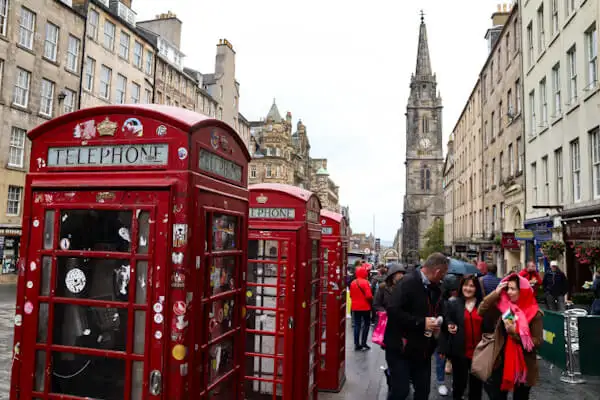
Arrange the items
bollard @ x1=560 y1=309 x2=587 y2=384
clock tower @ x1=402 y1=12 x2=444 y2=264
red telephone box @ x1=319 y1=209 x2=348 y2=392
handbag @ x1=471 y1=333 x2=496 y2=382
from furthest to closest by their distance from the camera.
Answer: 1. clock tower @ x1=402 y1=12 x2=444 y2=264
2. bollard @ x1=560 y1=309 x2=587 y2=384
3. red telephone box @ x1=319 y1=209 x2=348 y2=392
4. handbag @ x1=471 y1=333 x2=496 y2=382

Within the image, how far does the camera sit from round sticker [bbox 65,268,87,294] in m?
3.28

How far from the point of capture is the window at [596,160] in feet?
47.4

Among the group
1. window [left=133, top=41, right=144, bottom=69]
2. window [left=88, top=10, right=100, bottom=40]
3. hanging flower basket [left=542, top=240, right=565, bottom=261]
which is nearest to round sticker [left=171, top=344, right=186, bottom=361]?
hanging flower basket [left=542, top=240, right=565, bottom=261]

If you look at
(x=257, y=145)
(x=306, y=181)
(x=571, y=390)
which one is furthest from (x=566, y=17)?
(x=306, y=181)

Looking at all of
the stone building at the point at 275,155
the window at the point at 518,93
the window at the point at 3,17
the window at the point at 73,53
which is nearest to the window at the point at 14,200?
the window at the point at 3,17

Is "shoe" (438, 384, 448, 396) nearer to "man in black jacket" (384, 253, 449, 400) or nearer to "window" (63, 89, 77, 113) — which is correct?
"man in black jacket" (384, 253, 449, 400)

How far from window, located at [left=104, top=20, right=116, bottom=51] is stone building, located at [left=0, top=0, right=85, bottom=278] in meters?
2.86

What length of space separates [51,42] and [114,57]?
5552 mm

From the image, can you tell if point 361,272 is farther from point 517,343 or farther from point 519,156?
point 519,156

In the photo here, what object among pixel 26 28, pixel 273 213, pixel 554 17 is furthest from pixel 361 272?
pixel 26 28

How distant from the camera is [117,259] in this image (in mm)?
3258

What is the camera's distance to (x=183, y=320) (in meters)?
3.06

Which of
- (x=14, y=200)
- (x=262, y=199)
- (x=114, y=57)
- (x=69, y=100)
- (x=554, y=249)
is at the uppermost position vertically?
(x=114, y=57)

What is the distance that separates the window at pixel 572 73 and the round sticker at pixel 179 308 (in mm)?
16691
